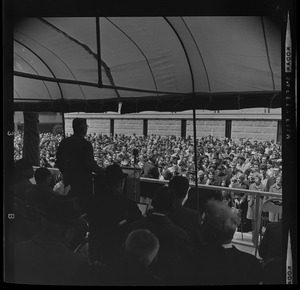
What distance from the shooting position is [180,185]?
279cm

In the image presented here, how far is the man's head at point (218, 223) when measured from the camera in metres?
2.77

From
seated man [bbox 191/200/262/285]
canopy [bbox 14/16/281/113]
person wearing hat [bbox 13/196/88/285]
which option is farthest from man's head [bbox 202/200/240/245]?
person wearing hat [bbox 13/196/88/285]

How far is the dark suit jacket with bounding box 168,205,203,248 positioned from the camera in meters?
2.80

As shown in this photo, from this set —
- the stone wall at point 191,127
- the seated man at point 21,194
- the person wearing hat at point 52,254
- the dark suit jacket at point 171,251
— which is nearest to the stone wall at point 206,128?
the stone wall at point 191,127

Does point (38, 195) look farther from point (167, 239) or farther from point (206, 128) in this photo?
point (206, 128)

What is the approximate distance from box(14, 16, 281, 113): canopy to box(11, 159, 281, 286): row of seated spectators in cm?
36

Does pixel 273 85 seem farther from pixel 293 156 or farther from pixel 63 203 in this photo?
pixel 63 203

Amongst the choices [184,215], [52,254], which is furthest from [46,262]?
[184,215]

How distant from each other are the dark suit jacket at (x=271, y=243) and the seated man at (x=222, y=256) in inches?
2.1

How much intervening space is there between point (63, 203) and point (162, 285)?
24.3 inches

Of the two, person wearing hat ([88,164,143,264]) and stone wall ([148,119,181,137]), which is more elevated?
stone wall ([148,119,181,137])

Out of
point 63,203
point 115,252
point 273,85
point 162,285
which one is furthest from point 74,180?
point 273,85

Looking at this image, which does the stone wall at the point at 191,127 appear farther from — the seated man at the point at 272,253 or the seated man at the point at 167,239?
the seated man at the point at 272,253

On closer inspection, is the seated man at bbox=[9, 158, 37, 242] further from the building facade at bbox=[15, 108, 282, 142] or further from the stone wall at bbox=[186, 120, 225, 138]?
the stone wall at bbox=[186, 120, 225, 138]
